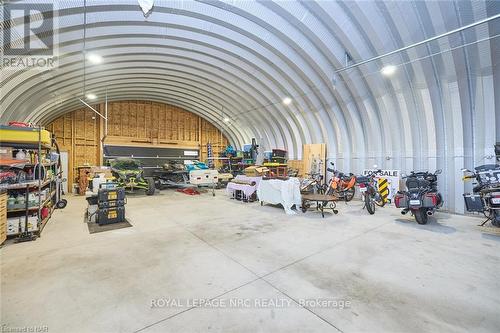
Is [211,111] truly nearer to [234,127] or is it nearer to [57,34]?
[234,127]

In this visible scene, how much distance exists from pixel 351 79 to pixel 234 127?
862cm

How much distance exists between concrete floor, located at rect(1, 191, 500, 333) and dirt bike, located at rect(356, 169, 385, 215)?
1.39 m

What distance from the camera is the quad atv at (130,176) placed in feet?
27.6

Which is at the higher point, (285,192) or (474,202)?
(285,192)

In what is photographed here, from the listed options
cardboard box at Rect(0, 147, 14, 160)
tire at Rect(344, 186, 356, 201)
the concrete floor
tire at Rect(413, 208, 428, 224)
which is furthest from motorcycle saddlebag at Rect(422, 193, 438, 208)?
cardboard box at Rect(0, 147, 14, 160)

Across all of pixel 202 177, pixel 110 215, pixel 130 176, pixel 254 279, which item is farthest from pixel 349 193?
pixel 130 176

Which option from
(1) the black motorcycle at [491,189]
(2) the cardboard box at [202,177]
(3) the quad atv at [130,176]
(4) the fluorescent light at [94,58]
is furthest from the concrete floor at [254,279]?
(4) the fluorescent light at [94,58]

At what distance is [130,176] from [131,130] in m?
5.27

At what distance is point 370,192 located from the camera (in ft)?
18.5

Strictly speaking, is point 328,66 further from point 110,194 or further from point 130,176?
point 130,176

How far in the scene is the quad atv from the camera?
8.40 meters

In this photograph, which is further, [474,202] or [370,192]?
[370,192]

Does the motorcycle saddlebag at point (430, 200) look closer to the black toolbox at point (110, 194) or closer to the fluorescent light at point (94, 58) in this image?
the black toolbox at point (110, 194)

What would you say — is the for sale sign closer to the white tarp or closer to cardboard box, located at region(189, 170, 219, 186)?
the white tarp
